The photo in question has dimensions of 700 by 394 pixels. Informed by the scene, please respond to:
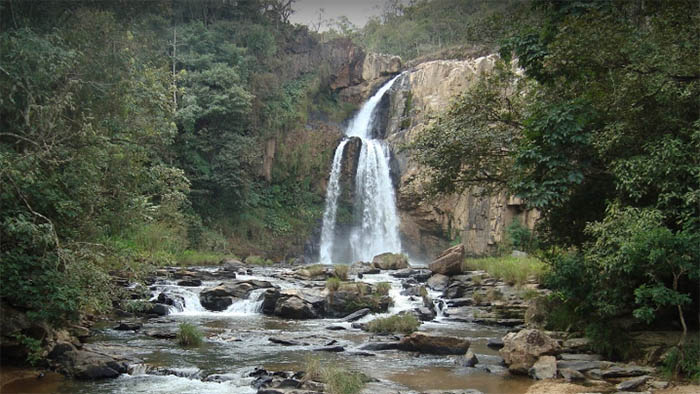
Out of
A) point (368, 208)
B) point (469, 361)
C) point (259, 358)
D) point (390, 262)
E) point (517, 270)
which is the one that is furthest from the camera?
point (368, 208)

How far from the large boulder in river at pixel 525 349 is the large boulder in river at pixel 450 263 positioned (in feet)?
33.2

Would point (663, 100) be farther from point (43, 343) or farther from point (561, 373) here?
point (43, 343)

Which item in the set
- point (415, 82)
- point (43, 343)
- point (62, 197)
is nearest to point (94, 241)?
point (62, 197)

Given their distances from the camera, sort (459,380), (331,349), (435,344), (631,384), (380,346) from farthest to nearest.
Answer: (380,346) → (331,349) → (435,344) → (459,380) → (631,384)

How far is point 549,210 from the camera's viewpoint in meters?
12.1

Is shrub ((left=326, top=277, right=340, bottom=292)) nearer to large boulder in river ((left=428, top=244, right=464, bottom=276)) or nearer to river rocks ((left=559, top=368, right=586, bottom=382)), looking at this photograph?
large boulder in river ((left=428, top=244, right=464, bottom=276))

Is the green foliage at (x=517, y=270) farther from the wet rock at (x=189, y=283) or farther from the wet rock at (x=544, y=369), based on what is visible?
the wet rock at (x=189, y=283)

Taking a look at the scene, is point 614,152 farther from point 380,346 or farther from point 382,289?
point 382,289

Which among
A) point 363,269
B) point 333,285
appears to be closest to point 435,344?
point 333,285

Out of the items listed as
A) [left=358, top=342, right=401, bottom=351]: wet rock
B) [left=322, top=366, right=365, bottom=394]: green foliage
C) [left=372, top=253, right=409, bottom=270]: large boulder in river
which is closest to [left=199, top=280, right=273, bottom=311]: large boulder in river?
[left=358, top=342, right=401, bottom=351]: wet rock

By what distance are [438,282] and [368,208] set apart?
14459 mm

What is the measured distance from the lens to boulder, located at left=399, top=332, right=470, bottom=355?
38.1ft

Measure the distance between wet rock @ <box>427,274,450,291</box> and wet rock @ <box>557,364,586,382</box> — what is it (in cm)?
1020

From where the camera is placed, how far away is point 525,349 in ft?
33.6
